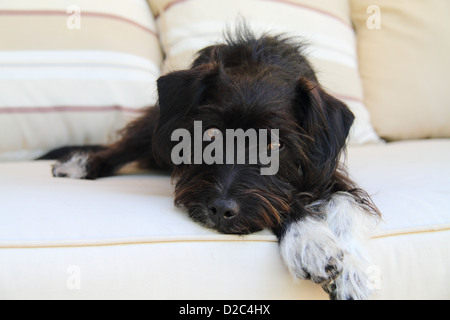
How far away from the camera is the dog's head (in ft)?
5.44

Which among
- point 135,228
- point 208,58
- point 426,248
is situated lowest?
point 426,248

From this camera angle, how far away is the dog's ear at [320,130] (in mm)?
1837

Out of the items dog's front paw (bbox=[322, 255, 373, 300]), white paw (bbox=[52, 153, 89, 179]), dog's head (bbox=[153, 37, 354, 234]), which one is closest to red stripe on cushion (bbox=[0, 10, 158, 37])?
white paw (bbox=[52, 153, 89, 179])

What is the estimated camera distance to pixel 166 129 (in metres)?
2.00

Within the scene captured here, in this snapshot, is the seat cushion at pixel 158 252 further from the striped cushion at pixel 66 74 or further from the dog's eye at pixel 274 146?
the striped cushion at pixel 66 74

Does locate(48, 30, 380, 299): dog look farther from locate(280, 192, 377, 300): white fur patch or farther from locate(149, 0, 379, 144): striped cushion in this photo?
locate(149, 0, 379, 144): striped cushion

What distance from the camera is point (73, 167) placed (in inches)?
102

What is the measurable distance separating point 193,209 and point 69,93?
1.57 m

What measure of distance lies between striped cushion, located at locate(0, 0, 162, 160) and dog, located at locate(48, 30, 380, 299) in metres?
0.93

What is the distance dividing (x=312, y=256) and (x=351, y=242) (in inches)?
7.8

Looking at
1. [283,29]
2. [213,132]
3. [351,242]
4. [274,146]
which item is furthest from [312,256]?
[283,29]

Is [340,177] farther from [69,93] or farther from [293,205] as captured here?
[69,93]

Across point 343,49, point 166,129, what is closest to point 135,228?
point 166,129

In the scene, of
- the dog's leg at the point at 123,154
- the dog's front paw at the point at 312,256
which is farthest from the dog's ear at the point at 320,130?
the dog's leg at the point at 123,154
